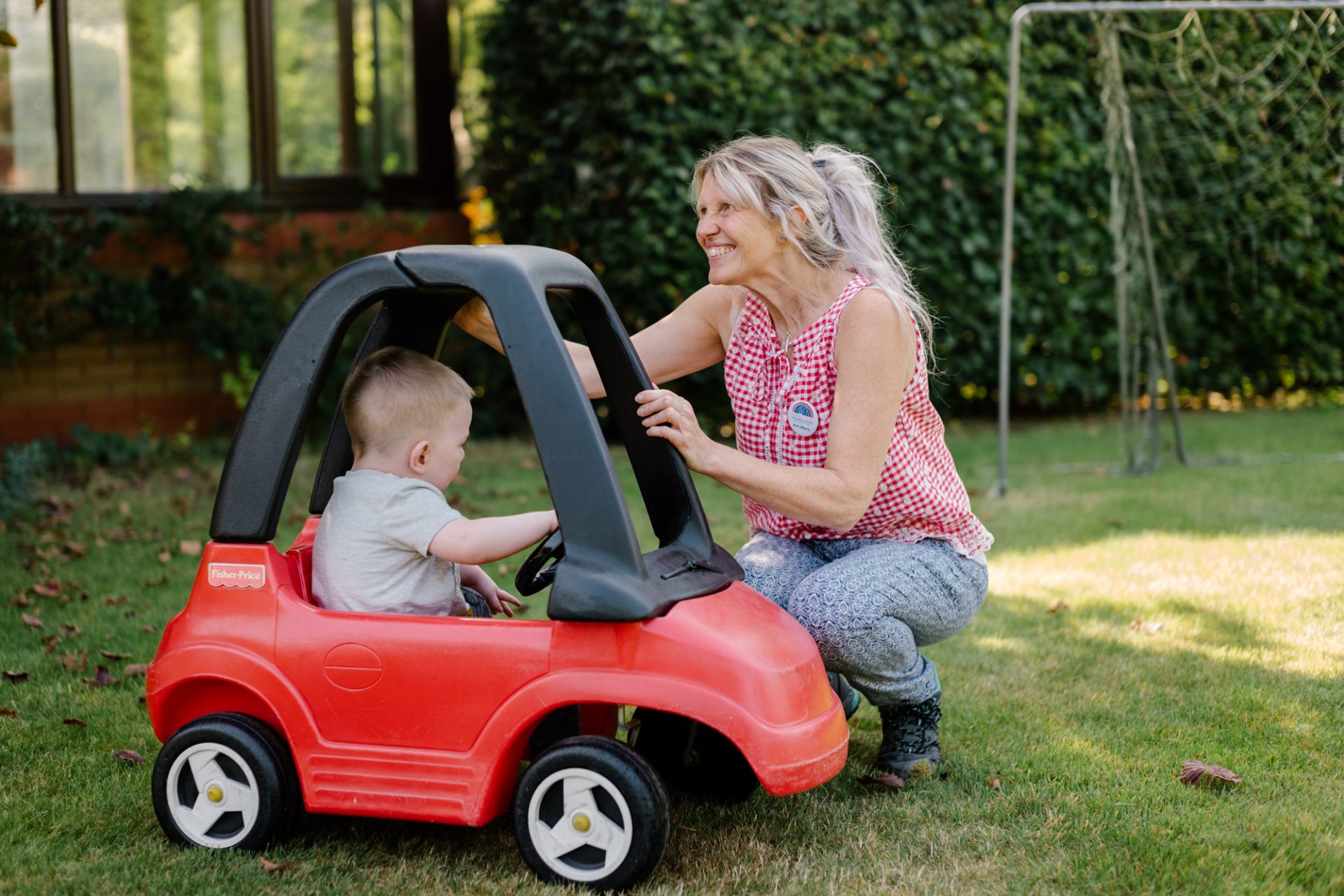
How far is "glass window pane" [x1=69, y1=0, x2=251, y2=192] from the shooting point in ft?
24.0

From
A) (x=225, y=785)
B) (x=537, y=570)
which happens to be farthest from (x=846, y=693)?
(x=225, y=785)

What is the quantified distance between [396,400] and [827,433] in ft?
3.08

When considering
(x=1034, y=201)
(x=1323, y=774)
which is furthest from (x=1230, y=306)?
(x=1323, y=774)

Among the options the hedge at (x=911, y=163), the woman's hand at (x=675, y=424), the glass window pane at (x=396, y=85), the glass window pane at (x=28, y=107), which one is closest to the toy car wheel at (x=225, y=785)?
the woman's hand at (x=675, y=424)

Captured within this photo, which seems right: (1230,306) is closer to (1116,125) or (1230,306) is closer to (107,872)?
(1116,125)

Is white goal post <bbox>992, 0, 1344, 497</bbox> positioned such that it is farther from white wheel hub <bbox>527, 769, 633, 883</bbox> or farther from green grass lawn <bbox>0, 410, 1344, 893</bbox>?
white wheel hub <bbox>527, 769, 633, 883</bbox>

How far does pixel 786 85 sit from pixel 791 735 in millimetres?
5357

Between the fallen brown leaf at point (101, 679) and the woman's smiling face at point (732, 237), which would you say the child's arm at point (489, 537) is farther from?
the fallen brown leaf at point (101, 679)

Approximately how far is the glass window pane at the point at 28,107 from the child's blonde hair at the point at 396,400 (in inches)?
212

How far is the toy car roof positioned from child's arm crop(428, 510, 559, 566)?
0.39ft

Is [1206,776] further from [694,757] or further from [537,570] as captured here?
[537,570]

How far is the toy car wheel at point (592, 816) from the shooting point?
92.2 inches

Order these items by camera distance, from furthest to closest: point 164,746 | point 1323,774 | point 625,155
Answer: point 625,155 → point 1323,774 → point 164,746

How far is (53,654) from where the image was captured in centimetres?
380
